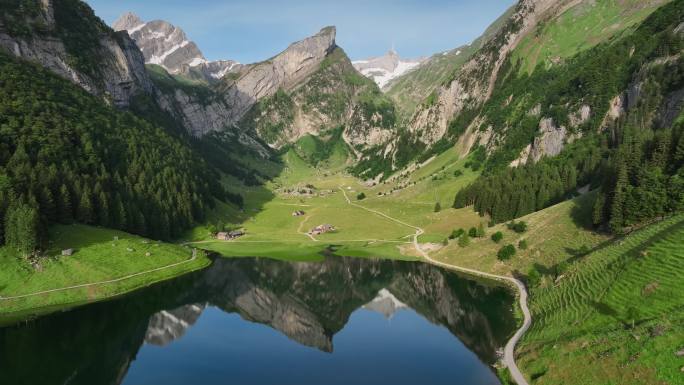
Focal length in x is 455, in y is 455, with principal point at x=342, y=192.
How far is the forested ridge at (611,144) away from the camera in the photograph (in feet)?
251

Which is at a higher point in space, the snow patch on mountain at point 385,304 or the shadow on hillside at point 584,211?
the shadow on hillside at point 584,211

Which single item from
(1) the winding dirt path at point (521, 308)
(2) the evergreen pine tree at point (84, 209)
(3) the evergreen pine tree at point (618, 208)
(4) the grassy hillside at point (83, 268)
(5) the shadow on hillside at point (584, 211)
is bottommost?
(1) the winding dirt path at point (521, 308)

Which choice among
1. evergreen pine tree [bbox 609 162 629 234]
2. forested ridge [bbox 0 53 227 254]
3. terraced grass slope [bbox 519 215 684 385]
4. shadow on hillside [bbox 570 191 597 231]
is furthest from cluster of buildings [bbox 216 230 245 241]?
evergreen pine tree [bbox 609 162 629 234]

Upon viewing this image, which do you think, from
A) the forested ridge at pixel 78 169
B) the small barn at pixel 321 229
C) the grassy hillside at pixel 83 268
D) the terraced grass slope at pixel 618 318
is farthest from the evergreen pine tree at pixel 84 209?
the terraced grass slope at pixel 618 318

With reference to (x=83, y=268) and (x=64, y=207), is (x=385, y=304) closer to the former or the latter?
(x=83, y=268)

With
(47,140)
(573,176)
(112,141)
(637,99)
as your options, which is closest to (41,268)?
(47,140)

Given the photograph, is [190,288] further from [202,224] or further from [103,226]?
[202,224]

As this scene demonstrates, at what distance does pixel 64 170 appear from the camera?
4454 inches

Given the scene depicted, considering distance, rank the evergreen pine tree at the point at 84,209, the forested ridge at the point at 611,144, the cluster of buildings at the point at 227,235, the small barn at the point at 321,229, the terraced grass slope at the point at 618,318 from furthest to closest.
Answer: the small barn at the point at 321,229
the cluster of buildings at the point at 227,235
the evergreen pine tree at the point at 84,209
the forested ridge at the point at 611,144
the terraced grass slope at the point at 618,318

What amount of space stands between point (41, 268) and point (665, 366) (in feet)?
304

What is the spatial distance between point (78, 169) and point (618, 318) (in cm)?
12594

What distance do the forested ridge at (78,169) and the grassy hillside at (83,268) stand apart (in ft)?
14.5

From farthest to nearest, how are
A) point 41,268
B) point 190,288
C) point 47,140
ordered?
point 47,140 → point 190,288 → point 41,268

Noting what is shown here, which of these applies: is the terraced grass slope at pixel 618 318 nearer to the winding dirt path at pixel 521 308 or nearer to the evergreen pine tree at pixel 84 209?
the winding dirt path at pixel 521 308
